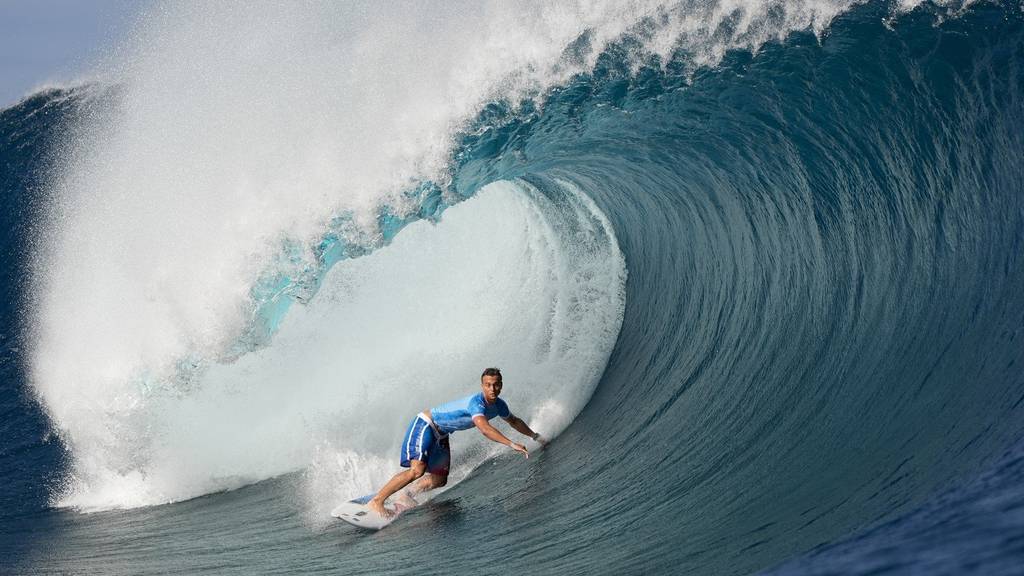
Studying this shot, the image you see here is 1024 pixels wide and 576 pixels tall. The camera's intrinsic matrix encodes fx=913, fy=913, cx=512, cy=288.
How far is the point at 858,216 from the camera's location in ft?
25.4

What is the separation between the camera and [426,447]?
22.4 feet

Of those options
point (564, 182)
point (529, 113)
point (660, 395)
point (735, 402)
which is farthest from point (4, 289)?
point (735, 402)

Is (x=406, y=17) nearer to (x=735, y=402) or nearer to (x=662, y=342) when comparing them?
(x=662, y=342)

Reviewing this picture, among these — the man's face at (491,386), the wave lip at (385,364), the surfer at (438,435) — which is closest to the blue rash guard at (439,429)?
the surfer at (438,435)

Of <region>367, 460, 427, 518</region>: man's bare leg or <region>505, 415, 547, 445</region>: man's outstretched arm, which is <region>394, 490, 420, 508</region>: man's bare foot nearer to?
<region>367, 460, 427, 518</region>: man's bare leg

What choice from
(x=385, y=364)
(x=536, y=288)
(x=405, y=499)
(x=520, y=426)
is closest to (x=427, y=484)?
(x=405, y=499)

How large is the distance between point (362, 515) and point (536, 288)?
200 inches

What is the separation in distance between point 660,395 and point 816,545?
459 centimetres

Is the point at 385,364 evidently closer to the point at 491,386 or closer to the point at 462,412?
the point at 462,412

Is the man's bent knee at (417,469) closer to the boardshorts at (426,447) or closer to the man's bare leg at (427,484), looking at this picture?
the boardshorts at (426,447)

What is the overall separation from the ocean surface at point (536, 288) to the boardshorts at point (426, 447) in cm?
38

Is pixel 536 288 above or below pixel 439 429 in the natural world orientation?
above

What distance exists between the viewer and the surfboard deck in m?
6.48

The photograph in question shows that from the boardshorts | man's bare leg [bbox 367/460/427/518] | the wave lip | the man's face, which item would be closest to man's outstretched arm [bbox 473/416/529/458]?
the man's face
